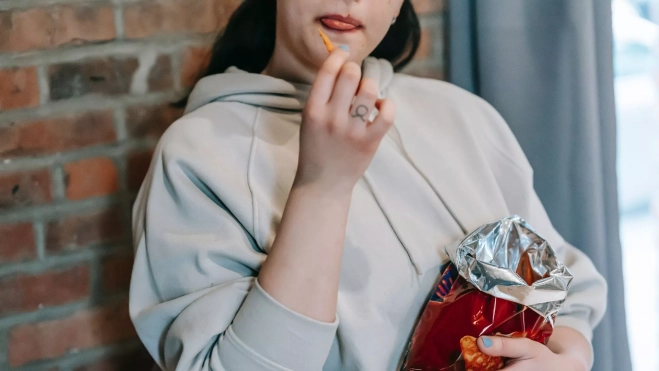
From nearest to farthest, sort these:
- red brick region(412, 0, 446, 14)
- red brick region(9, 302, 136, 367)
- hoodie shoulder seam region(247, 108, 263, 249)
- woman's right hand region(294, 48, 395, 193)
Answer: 1. woman's right hand region(294, 48, 395, 193)
2. hoodie shoulder seam region(247, 108, 263, 249)
3. red brick region(9, 302, 136, 367)
4. red brick region(412, 0, 446, 14)

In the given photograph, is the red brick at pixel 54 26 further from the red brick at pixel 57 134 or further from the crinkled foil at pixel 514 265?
the crinkled foil at pixel 514 265

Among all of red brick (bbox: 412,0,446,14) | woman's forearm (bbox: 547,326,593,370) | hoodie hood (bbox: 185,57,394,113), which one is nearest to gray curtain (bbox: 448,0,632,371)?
red brick (bbox: 412,0,446,14)

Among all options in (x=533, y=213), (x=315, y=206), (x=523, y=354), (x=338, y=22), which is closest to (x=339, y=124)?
(x=315, y=206)

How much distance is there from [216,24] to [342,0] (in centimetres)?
37

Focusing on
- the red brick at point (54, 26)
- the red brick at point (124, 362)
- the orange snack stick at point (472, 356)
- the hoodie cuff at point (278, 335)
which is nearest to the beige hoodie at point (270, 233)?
the hoodie cuff at point (278, 335)

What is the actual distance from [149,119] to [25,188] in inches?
8.7

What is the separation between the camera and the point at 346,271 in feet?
2.64

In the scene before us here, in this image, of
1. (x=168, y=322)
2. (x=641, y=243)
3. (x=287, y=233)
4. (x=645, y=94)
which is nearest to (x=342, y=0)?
(x=287, y=233)

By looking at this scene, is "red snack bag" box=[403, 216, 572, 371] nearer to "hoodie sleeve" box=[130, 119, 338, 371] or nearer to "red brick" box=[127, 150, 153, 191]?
"hoodie sleeve" box=[130, 119, 338, 371]

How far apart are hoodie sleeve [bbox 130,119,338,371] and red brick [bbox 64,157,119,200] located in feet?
0.71

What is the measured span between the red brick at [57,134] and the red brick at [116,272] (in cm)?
20

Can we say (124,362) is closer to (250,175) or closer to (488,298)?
(250,175)

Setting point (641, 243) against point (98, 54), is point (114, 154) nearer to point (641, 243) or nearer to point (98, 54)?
point (98, 54)

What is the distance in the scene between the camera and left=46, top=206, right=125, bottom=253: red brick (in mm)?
1006
